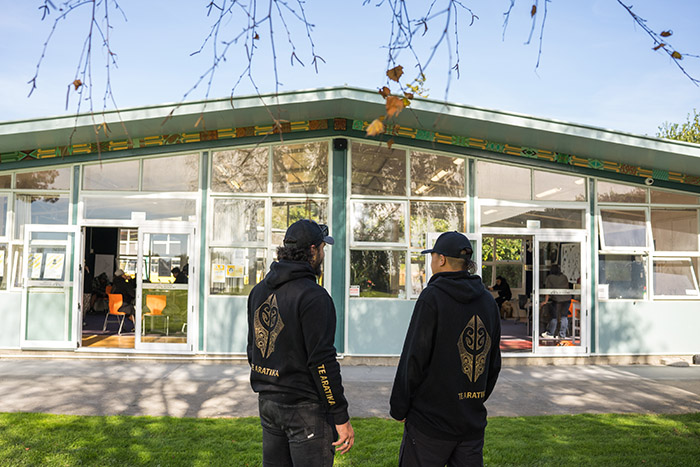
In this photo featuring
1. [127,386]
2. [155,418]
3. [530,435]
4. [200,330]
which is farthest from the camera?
[200,330]

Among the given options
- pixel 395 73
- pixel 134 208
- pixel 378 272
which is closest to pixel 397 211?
pixel 378 272

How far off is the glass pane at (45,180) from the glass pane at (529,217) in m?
7.37

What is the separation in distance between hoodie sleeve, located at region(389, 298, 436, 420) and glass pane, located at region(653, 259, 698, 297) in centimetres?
858

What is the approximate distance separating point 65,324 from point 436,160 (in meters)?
6.96

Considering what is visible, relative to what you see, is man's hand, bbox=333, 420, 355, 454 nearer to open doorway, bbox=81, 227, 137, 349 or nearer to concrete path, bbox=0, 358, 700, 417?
concrete path, bbox=0, 358, 700, 417

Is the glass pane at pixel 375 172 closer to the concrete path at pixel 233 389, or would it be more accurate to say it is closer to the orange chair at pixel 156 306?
the concrete path at pixel 233 389

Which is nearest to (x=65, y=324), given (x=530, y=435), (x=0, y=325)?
(x=0, y=325)

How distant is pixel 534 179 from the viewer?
9562mm

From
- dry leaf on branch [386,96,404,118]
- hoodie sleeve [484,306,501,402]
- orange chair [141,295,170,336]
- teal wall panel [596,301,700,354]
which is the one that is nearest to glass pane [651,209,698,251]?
teal wall panel [596,301,700,354]

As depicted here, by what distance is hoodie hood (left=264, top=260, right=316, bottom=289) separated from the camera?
8.72ft

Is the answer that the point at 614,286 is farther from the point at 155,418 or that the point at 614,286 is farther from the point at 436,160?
the point at 155,418

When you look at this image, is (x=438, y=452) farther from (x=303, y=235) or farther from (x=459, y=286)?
(x=303, y=235)

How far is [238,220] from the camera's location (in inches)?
359

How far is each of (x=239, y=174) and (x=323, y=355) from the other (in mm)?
7098
